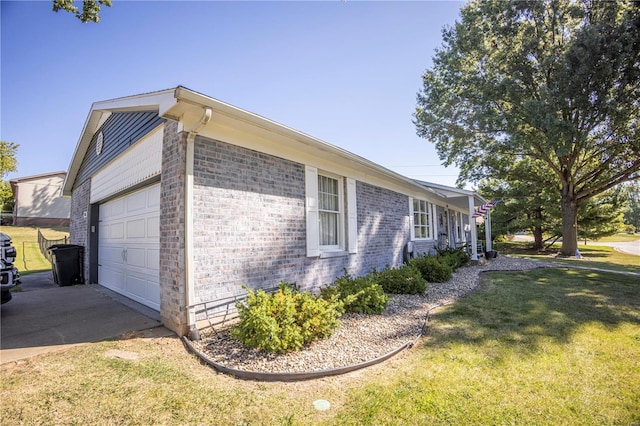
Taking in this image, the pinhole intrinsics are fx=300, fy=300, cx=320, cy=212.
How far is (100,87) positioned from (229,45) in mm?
3493

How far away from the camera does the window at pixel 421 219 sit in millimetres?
11367

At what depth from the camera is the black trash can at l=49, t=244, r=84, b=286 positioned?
8.21 m

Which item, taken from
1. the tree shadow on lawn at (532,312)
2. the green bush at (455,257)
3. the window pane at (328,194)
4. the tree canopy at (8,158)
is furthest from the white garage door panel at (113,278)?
the tree canopy at (8,158)

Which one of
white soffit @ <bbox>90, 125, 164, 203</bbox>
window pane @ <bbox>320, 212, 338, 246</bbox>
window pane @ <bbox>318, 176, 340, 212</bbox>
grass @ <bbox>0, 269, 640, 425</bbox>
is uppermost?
white soffit @ <bbox>90, 125, 164, 203</bbox>

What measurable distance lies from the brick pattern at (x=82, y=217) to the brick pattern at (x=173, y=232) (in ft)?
19.2

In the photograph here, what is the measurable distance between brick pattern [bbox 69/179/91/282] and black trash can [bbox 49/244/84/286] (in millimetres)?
213

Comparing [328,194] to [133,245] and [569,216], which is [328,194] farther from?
[569,216]

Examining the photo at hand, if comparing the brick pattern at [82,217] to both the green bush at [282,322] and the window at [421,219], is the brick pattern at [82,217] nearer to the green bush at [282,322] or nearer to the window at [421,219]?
the green bush at [282,322]

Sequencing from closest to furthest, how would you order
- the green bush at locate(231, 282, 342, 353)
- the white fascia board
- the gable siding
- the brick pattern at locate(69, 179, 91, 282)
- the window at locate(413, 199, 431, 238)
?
the green bush at locate(231, 282, 342, 353)
the white fascia board
the gable siding
the brick pattern at locate(69, 179, 91, 282)
the window at locate(413, 199, 431, 238)

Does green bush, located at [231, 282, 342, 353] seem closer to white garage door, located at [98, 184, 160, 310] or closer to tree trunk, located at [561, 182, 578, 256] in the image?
white garage door, located at [98, 184, 160, 310]

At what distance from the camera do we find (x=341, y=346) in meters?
3.90

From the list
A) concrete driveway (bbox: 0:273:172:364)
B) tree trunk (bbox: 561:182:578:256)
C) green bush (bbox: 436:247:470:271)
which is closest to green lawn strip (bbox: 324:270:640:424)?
concrete driveway (bbox: 0:273:172:364)

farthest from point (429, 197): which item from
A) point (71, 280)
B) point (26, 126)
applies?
point (26, 126)

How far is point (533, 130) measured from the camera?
535 inches
